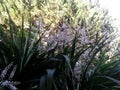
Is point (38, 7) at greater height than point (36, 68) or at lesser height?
greater

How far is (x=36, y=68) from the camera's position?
7.89ft

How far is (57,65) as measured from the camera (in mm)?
2408

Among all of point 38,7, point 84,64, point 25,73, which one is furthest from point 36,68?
point 38,7

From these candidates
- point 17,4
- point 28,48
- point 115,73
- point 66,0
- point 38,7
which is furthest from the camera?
point 66,0

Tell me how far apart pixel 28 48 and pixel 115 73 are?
2.45 ft

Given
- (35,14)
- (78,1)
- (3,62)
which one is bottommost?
(3,62)

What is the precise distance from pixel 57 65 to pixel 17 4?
11.4 ft

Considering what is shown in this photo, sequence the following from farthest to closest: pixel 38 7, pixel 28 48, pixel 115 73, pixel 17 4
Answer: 1. pixel 38 7
2. pixel 17 4
3. pixel 115 73
4. pixel 28 48

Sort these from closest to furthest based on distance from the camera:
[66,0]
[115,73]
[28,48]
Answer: [28,48] → [115,73] → [66,0]

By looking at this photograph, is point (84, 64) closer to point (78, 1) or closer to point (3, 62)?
point (3, 62)

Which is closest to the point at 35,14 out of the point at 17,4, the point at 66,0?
the point at 17,4

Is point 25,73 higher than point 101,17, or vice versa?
point 101,17

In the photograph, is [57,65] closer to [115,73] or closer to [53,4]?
[115,73]

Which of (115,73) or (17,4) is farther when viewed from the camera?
(17,4)
